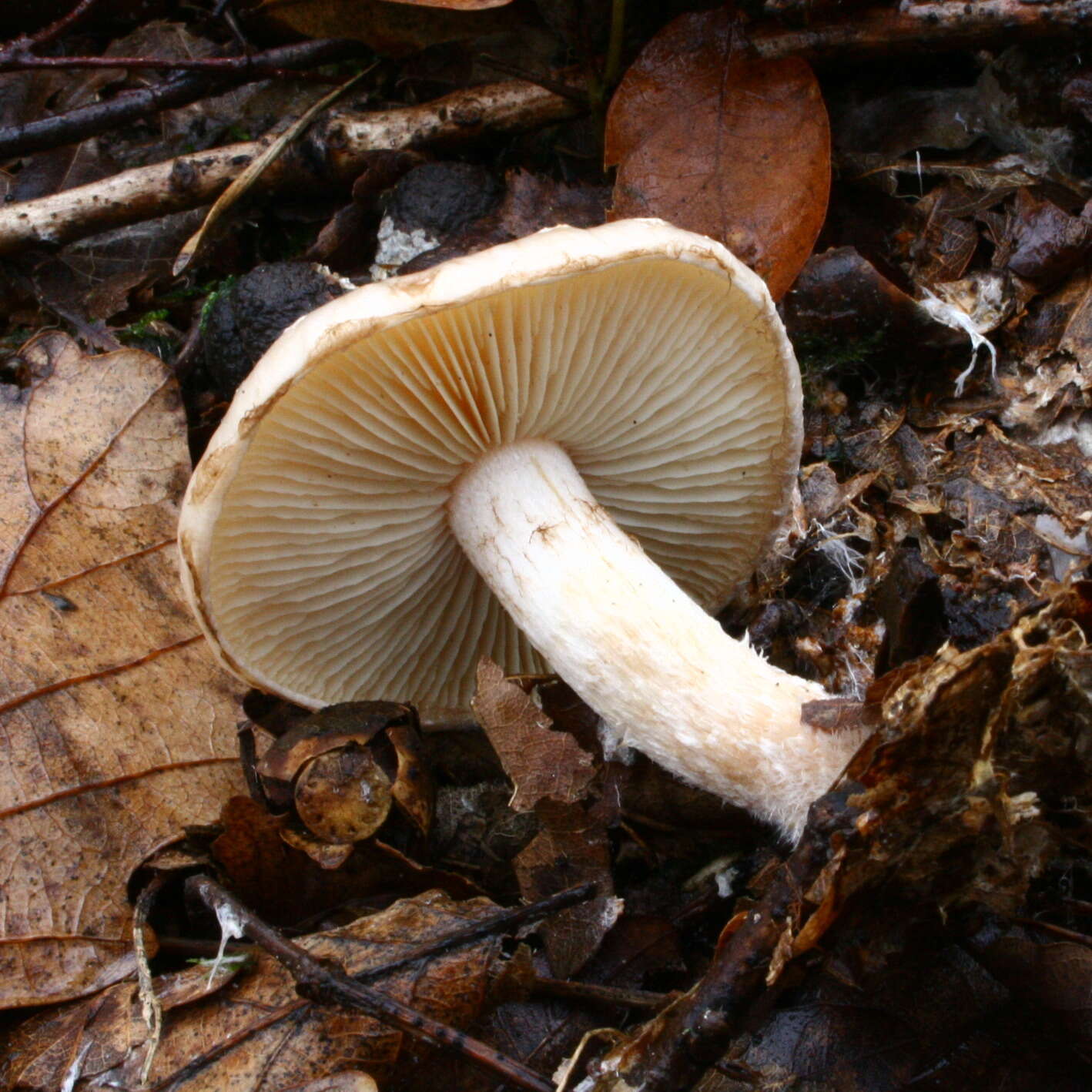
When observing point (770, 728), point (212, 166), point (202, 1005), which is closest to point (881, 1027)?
point (770, 728)

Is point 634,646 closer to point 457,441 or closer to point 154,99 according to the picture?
point 457,441

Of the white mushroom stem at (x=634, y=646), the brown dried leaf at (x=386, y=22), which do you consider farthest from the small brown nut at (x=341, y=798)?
the brown dried leaf at (x=386, y=22)

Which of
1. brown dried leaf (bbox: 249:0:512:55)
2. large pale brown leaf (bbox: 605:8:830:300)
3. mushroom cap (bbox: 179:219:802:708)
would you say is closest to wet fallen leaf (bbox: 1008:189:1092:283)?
large pale brown leaf (bbox: 605:8:830:300)

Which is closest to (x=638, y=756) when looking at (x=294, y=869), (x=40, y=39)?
(x=294, y=869)

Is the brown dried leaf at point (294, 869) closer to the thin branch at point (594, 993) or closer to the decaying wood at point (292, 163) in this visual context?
the thin branch at point (594, 993)

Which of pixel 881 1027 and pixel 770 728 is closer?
pixel 881 1027

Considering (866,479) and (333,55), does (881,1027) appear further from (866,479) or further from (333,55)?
(333,55)
